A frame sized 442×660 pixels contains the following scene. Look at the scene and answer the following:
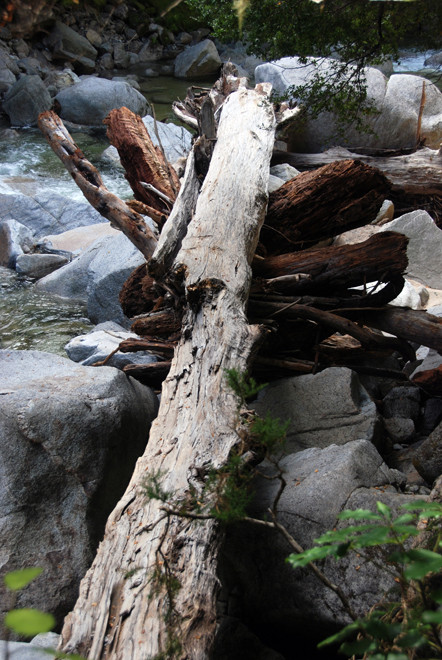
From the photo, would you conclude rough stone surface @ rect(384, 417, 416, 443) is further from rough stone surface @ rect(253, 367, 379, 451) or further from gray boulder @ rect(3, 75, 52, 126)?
gray boulder @ rect(3, 75, 52, 126)

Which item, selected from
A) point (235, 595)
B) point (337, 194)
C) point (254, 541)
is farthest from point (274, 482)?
point (337, 194)

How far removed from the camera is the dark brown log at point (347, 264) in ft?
11.9

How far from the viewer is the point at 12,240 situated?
24.8 ft

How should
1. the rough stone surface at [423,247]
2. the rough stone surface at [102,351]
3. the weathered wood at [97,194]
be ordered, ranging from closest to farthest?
the rough stone surface at [102,351]
the weathered wood at [97,194]
the rough stone surface at [423,247]

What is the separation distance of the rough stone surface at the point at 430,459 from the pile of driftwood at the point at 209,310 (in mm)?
810

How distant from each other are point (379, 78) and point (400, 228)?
453cm

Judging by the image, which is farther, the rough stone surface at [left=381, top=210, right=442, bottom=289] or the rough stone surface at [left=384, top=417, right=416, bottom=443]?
the rough stone surface at [left=381, top=210, right=442, bottom=289]

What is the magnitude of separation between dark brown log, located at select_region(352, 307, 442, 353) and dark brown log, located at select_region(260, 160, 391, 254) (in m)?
0.93

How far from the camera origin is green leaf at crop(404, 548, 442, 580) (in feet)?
2.61

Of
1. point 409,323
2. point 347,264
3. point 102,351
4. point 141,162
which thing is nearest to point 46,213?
point 141,162

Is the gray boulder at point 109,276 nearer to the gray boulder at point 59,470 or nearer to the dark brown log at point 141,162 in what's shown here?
the dark brown log at point 141,162

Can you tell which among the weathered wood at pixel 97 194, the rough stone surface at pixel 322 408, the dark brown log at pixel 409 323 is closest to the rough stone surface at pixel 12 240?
the weathered wood at pixel 97 194

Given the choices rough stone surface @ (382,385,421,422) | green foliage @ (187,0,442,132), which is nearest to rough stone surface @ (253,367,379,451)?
rough stone surface @ (382,385,421,422)

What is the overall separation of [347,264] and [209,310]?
1.23 metres
